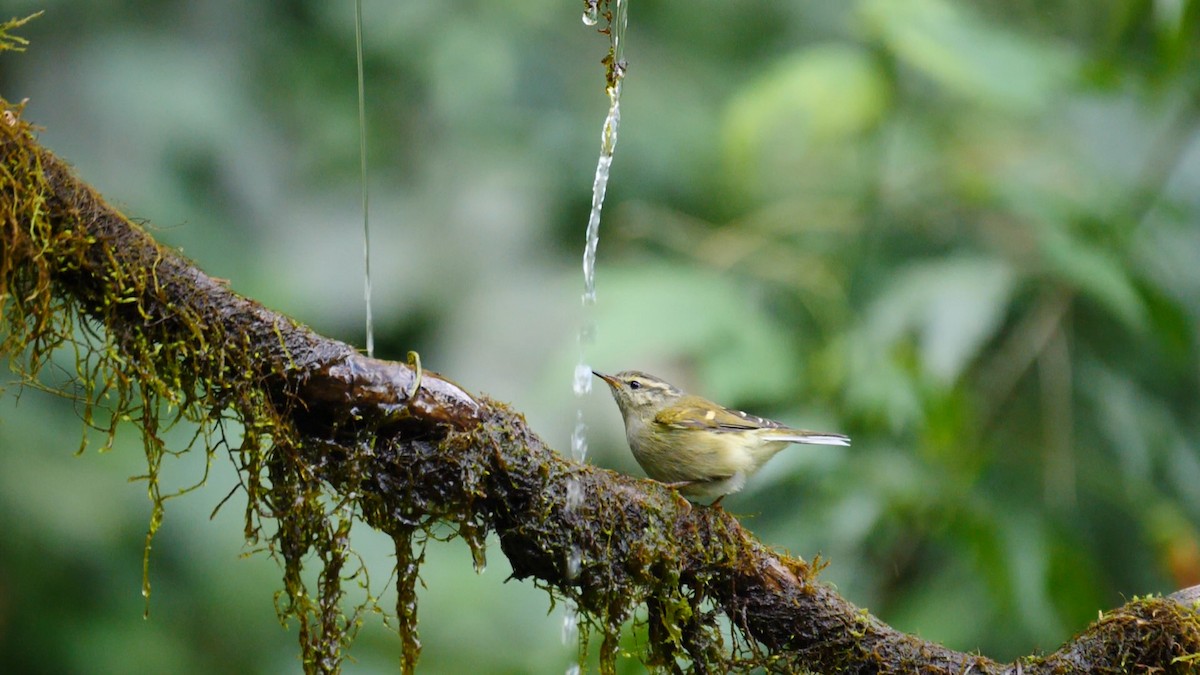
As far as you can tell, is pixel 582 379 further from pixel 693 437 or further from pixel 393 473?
pixel 393 473

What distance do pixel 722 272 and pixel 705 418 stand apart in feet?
4.56

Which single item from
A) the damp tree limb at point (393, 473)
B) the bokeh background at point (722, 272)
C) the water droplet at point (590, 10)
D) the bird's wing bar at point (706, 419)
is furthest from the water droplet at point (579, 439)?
the water droplet at point (590, 10)

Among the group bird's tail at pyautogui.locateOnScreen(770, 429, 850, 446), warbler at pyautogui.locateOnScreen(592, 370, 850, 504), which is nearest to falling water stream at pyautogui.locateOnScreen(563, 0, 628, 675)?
warbler at pyautogui.locateOnScreen(592, 370, 850, 504)

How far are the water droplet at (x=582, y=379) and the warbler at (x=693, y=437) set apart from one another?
6.7 inches

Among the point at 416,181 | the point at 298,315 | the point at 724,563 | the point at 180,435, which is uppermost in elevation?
the point at 416,181

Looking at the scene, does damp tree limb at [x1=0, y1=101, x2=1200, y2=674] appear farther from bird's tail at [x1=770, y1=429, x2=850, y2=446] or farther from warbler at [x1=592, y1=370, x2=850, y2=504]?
bird's tail at [x1=770, y1=429, x2=850, y2=446]

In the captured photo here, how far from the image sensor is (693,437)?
3090mm

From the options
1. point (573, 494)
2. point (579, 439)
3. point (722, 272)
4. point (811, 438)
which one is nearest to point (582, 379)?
point (579, 439)

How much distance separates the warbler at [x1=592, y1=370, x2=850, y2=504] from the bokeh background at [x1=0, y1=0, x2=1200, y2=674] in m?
0.19

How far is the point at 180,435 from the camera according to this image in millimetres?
4992

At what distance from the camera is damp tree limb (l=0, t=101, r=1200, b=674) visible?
88.0 inches

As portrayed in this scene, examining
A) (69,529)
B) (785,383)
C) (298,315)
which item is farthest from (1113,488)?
(69,529)

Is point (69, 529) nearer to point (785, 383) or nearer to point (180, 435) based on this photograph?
point (180, 435)

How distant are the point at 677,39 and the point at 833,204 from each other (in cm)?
292
